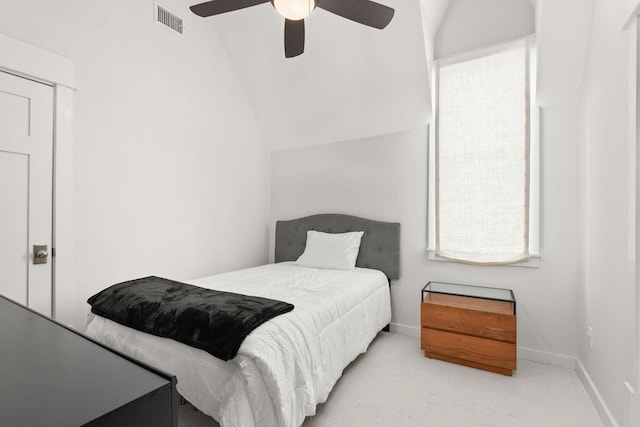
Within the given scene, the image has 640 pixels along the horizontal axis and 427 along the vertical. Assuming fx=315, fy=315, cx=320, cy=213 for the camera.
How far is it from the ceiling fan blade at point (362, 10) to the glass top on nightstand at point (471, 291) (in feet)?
6.60

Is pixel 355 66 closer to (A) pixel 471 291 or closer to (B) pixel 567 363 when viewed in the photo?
(A) pixel 471 291

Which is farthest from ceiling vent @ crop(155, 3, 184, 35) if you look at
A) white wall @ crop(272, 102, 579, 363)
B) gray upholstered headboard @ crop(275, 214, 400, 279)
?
gray upholstered headboard @ crop(275, 214, 400, 279)

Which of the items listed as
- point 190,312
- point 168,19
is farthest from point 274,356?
point 168,19

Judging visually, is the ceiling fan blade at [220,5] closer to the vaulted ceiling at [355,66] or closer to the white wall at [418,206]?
the vaulted ceiling at [355,66]

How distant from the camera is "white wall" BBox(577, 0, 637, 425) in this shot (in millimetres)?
1536

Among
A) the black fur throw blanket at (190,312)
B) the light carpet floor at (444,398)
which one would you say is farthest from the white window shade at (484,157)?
the black fur throw blanket at (190,312)

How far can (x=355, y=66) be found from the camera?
304 centimetres

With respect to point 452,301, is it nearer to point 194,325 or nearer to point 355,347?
point 355,347

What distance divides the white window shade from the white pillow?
829 mm

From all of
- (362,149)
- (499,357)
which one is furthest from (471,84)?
(499,357)

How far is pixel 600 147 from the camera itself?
1.93 metres

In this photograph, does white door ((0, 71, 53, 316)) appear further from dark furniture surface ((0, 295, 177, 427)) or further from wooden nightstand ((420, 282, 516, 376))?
wooden nightstand ((420, 282, 516, 376))

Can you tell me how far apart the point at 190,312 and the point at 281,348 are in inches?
20.2

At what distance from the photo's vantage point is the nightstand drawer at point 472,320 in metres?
2.26
